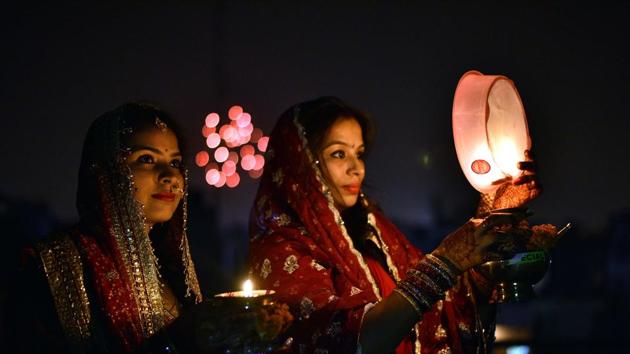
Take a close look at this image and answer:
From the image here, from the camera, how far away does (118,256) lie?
2.58 metres

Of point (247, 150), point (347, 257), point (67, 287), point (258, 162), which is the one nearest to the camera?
point (67, 287)

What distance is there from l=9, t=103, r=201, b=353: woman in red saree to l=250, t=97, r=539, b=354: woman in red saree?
1.31ft

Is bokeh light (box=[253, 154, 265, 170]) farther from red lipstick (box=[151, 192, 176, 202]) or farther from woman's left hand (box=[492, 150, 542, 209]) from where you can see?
woman's left hand (box=[492, 150, 542, 209])

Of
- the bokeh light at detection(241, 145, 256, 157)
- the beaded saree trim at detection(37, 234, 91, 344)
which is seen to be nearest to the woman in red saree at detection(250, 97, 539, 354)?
the beaded saree trim at detection(37, 234, 91, 344)

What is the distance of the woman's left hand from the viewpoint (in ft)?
9.04

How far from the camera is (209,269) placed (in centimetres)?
509

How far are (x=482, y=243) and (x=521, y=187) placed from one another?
0.37 m

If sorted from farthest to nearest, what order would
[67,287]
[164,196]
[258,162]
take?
[258,162], [164,196], [67,287]

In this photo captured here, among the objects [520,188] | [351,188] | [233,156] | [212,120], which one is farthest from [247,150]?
[520,188]

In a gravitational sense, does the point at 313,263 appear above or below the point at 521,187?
below

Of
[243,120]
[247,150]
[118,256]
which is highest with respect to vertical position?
[243,120]

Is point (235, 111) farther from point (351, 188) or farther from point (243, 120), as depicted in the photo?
point (351, 188)

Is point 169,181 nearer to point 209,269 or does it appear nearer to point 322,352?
point 322,352

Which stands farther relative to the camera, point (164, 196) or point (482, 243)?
point (164, 196)
